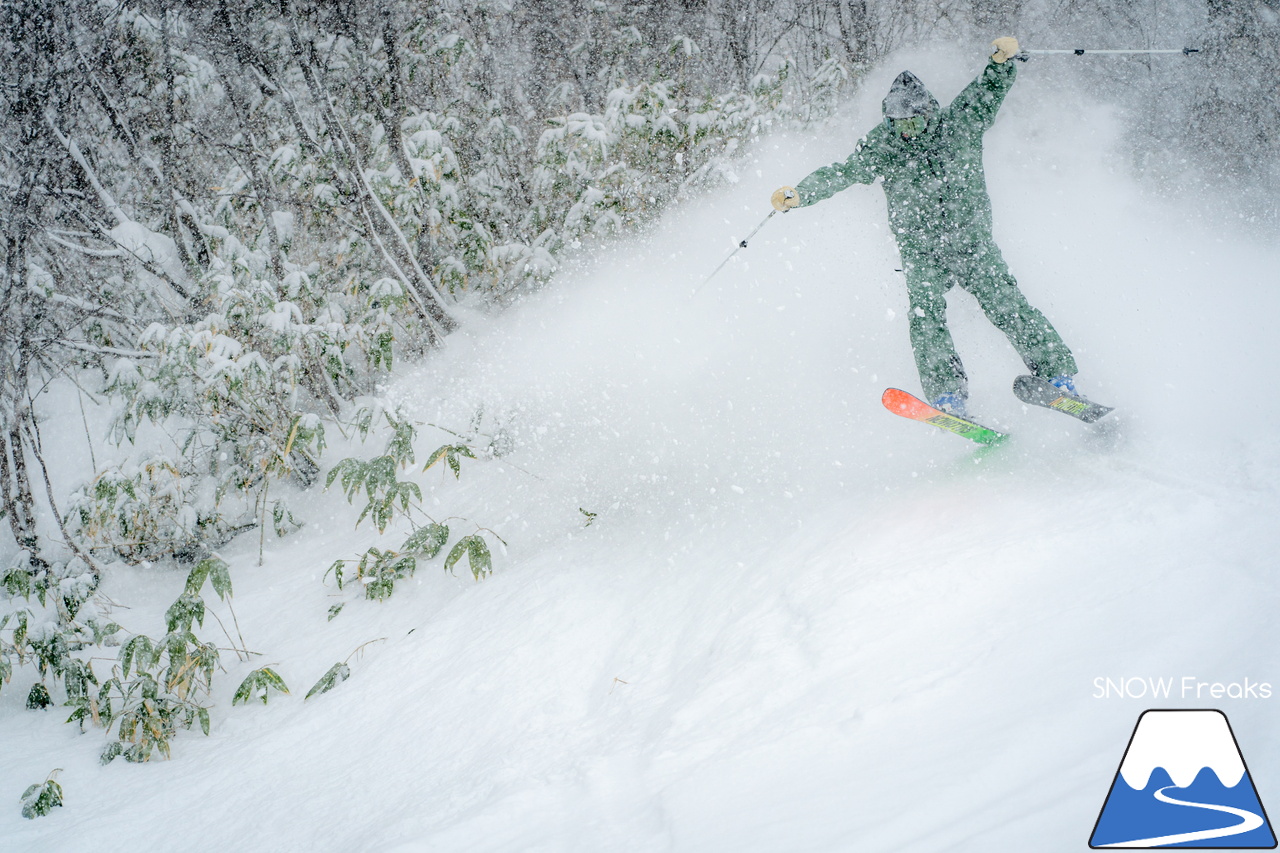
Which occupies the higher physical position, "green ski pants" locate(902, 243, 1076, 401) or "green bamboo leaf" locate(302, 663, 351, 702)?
"green ski pants" locate(902, 243, 1076, 401)

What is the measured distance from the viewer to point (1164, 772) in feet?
4.79

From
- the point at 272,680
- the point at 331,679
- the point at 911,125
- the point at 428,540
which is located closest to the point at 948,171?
the point at 911,125

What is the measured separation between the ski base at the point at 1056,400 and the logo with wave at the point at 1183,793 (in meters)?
2.01

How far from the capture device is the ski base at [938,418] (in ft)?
11.0

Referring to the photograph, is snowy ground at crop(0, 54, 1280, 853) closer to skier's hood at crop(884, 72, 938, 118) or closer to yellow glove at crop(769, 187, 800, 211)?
yellow glove at crop(769, 187, 800, 211)

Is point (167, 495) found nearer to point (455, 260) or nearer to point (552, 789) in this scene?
point (455, 260)

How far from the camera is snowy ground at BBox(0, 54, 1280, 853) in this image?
1.70 meters

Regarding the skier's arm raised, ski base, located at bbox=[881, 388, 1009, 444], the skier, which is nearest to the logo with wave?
ski base, located at bbox=[881, 388, 1009, 444]

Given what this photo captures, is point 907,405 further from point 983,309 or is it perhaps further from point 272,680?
point 272,680

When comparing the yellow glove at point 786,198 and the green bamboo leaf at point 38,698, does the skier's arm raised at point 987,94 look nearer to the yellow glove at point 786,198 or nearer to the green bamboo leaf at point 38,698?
the yellow glove at point 786,198

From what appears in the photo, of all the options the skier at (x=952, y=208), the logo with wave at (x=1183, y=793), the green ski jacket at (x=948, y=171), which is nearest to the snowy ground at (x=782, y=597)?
the logo with wave at (x=1183, y=793)

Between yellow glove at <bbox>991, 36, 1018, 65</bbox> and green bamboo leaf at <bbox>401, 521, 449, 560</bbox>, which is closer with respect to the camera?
yellow glove at <bbox>991, 36, 1018, 65</bbox>

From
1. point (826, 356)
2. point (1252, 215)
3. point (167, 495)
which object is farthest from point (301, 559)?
point (1252, 215)

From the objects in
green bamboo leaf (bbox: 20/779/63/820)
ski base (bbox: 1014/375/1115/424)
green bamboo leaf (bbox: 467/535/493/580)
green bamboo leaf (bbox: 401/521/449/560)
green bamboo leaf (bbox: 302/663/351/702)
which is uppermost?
green bamboo leaf (bbox: 401/521/449/560)
